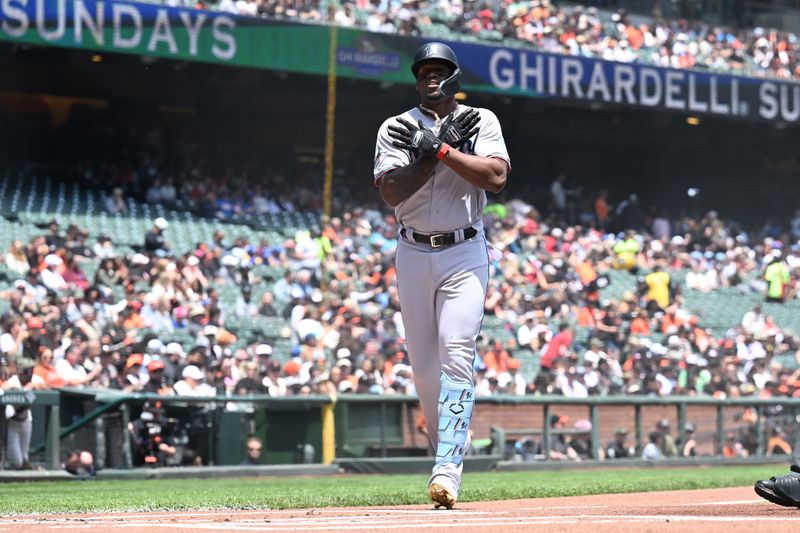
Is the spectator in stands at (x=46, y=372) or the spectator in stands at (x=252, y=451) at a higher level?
the spectator in stands at (x=46, y=372)

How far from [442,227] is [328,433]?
688cm

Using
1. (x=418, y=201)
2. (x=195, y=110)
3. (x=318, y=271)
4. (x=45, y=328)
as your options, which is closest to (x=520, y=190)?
(x=195, y=110)

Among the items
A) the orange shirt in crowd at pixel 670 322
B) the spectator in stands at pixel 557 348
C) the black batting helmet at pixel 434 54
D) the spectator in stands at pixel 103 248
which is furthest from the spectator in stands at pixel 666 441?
the black batting helmet at pixel 434 54

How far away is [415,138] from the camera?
16.9ft

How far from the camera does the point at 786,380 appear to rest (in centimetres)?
1727

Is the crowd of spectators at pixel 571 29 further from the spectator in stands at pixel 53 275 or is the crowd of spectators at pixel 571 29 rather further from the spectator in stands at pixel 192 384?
the spectator in stands at pixel 192 384

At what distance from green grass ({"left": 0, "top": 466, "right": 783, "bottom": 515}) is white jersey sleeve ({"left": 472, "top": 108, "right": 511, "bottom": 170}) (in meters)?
1.68

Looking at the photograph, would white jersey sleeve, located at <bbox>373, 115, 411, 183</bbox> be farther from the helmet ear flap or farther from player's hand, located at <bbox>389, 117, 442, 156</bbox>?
the helmet ear flap

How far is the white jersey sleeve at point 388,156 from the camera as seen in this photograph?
5.32 m

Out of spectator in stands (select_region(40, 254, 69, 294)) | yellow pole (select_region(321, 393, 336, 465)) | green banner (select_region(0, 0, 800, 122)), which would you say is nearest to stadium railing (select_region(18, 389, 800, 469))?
yellow pole (select_region(321, 393, 336, 465))

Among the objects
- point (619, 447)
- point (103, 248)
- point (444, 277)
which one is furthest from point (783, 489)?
point (103, 248)

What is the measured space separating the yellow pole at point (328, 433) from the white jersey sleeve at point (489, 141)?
689 cm

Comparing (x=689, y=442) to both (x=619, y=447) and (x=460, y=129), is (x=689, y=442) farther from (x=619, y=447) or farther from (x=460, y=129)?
(x=460, y=129)

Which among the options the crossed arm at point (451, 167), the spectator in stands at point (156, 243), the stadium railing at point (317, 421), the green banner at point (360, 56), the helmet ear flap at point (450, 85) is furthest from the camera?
the green banner at point (360, 56)
